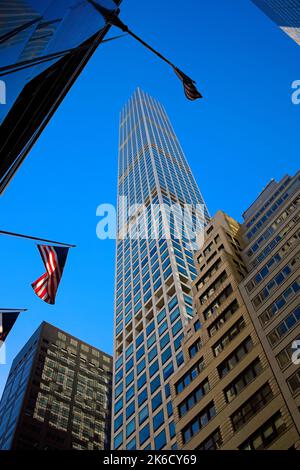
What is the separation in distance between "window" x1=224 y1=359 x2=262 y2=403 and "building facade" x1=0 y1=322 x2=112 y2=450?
78.2 metres

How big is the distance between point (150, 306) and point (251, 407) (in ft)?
172

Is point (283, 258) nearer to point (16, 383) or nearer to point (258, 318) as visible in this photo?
point (258, 318)

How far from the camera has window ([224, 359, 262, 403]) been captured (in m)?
33.7

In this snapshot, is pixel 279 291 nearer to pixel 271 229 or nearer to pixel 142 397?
pixel 271 229

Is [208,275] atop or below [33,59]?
atop

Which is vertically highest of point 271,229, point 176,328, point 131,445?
point 176,328

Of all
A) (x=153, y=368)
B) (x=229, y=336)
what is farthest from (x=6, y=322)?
(x=153, y=368)

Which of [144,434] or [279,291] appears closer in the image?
[279,291]

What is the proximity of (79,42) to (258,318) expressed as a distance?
29563mm

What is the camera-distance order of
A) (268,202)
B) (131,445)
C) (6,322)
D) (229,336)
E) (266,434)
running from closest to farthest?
(6,322)
(266,434)
(229,336)
(268,202)
(131,445)

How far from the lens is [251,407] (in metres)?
31.9

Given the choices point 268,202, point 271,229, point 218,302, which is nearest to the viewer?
point 218,302

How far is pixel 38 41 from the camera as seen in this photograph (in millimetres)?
10195

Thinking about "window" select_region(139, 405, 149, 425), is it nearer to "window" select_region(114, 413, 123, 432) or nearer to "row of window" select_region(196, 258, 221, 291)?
"window" select_region(114, 413, 123, 432)
